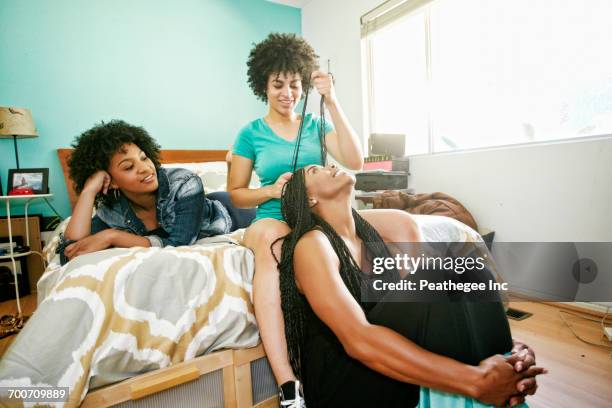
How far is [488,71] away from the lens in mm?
2451

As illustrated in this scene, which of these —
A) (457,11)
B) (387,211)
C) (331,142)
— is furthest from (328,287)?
(457,11)

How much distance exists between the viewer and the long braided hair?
1.01 m

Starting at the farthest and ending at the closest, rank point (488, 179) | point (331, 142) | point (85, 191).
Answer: point (488, 179) → point (331, 142) → point (85, 191)

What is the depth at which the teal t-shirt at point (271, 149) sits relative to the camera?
1.48 meters

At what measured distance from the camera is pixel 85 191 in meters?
1.40

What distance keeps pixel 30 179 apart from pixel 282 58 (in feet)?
7.60

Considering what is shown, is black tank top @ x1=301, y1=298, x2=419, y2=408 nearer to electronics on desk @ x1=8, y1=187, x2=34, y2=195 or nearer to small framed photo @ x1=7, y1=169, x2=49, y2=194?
electronics on desk @ x1=8, y1=187, x2=34, y2=195

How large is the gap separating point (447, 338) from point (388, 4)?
2.94 meters

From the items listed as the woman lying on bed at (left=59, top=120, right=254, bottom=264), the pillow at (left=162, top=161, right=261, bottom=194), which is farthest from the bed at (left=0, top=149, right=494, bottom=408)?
the pillow at (left=162, top=161, right=261, bottom=194)

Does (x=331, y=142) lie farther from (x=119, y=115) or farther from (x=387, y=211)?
(x=119, y=115)

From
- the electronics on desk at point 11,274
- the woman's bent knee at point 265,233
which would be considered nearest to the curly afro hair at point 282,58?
the woman's bent knee at point 265,233

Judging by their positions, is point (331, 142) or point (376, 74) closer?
point (331, 142)

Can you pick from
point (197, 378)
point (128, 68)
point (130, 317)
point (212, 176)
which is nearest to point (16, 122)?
point (128, 68)

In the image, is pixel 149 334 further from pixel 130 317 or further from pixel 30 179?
pixel 30 179
